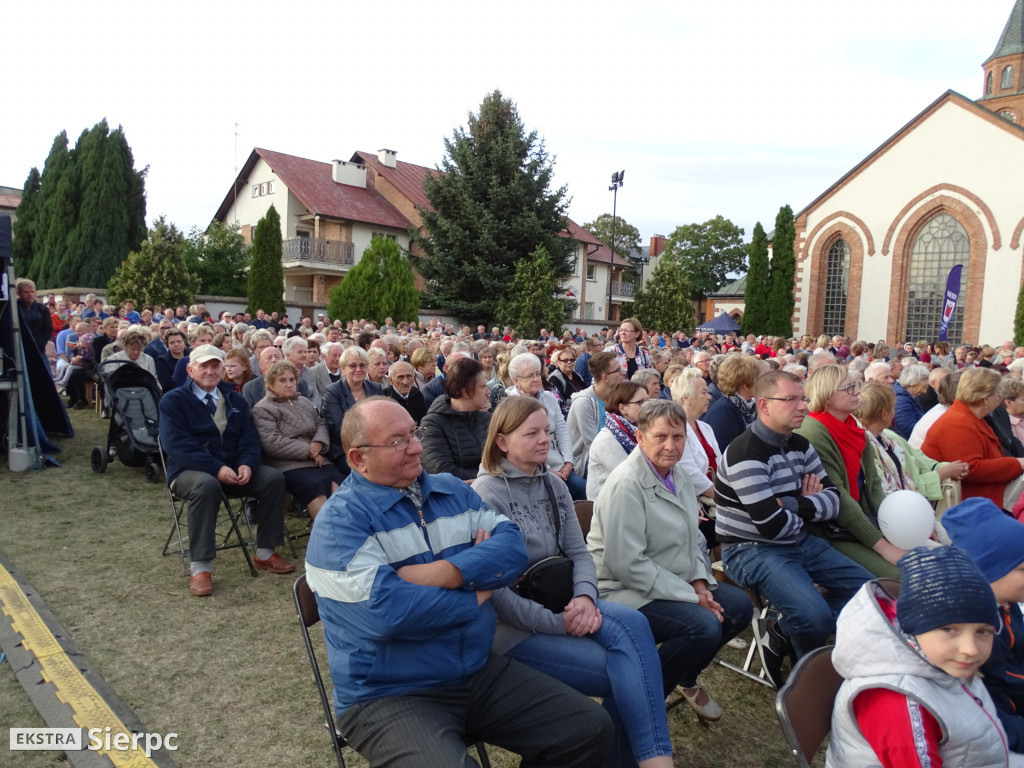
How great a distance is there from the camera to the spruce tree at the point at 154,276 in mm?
19969

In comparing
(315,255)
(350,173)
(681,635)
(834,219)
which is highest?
(350,173)

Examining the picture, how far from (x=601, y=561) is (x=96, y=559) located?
12.9 ft

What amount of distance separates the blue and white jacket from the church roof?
213ft

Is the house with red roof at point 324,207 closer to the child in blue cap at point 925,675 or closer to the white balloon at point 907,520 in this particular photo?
the white balloon at point 907,520

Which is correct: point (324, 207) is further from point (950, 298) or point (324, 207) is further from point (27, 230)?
point (950, 298)

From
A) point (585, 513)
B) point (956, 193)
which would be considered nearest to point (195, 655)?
point (585, 513)

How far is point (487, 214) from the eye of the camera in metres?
25.9

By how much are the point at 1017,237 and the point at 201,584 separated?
34.1 meters

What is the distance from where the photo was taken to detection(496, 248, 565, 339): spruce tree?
24766 mm

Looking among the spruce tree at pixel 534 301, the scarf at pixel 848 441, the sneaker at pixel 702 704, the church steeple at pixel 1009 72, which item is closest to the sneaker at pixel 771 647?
the sneaker at pixel 702 704

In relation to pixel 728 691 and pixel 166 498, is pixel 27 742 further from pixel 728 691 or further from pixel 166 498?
pixel 166 498

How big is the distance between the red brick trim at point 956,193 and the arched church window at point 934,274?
43.2 inches

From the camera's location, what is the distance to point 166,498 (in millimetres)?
6762

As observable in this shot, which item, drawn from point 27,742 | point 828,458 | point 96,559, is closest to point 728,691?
point 828,458
